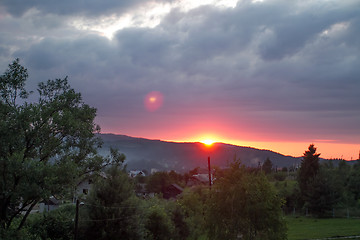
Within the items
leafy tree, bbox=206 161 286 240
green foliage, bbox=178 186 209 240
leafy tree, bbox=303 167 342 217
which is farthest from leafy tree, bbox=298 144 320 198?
leafy tree, bbox=206 161 286 240

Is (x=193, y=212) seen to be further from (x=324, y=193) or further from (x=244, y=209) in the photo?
(x=324, y=193)

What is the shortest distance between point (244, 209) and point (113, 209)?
1043cm

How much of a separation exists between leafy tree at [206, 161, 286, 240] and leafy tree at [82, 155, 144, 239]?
7278mm

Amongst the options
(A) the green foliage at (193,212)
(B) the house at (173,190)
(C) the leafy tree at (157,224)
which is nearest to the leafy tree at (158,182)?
Result: (B) the house at (173,190)

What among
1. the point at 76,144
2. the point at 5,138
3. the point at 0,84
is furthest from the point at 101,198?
the point at 0,84

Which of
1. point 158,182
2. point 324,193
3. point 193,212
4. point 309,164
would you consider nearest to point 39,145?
point 193,212

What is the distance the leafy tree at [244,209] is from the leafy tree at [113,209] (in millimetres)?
7278

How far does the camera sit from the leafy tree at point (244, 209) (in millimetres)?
20516

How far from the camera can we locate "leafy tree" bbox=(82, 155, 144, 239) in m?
26.2

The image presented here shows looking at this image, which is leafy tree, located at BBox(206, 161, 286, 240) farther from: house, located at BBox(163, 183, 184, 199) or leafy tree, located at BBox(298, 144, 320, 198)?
house, located at BBox(163, 183, 184, 199)

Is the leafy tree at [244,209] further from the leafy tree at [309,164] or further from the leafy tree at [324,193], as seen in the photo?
the leafy tree at [309,164]

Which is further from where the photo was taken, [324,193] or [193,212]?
[324,193]

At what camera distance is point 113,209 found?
86.7 feet

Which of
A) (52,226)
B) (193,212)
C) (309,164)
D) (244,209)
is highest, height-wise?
(309,164)
